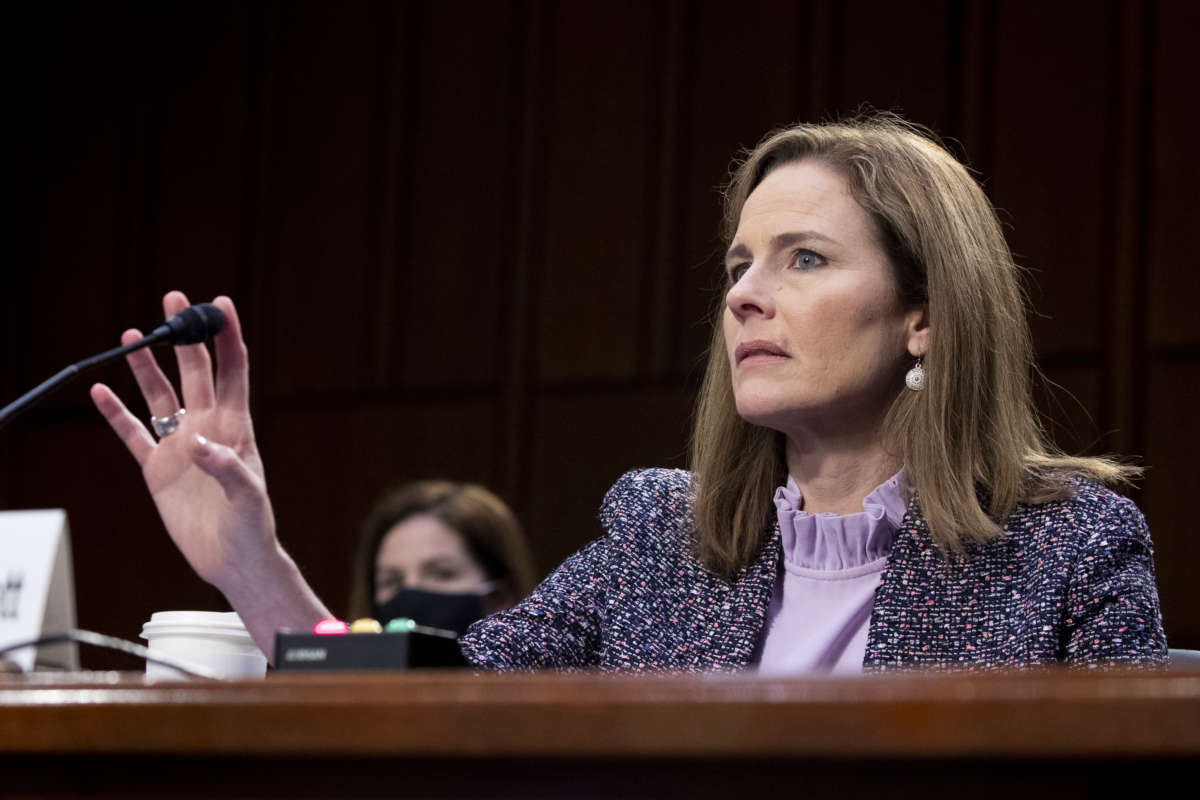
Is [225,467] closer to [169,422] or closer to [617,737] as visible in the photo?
[169,422]

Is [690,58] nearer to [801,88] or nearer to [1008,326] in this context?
[801,88]

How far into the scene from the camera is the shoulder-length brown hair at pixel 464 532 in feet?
11.0

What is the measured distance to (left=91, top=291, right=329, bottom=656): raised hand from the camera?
62.6 inches

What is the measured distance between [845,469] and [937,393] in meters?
0.15

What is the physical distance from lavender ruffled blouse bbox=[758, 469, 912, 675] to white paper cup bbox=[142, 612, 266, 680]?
24.0 inches

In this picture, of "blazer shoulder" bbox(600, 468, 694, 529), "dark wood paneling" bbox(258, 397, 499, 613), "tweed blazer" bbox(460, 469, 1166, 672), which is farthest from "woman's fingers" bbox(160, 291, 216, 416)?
Result: "dark wood paneling" bbox(258, 397, 499, 613)

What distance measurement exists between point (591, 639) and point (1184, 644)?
6.06ft

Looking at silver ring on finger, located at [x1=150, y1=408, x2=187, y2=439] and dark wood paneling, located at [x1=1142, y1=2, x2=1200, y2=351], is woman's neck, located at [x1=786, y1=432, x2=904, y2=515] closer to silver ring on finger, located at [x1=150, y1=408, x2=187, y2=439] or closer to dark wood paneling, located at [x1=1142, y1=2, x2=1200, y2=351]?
silver ring on finger, located at [x1=150, y1=408, x2=187, y2=439]

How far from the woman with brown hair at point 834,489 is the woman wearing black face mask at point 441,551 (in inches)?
50.5

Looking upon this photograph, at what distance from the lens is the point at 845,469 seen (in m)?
1.92

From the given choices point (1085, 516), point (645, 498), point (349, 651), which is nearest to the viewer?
point (349, 651)

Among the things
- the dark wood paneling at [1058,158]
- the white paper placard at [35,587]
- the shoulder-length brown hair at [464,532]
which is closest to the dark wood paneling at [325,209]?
the shoulder-length brown hair at [464,532]

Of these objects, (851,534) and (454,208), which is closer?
(851,534)

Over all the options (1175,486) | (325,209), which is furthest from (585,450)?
(1175,486)
